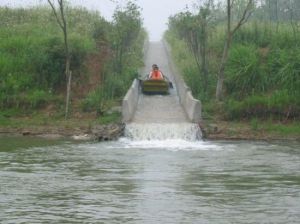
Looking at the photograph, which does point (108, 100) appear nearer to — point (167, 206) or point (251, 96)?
point (251, 96)

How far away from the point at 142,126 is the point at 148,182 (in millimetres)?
10562

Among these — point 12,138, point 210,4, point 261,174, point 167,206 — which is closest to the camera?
point 167,206

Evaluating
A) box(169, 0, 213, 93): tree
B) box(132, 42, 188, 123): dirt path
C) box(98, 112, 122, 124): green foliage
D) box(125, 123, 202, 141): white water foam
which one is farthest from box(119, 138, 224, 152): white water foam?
box(169, 0, 213, 93): tree

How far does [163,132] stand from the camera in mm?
29031

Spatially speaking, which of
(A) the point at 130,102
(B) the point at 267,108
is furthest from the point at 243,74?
(A) the point at 130,102

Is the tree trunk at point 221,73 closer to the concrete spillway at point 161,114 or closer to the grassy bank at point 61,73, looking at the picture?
the concrete spillway at point 161,114

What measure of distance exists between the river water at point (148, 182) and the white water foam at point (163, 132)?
1055 millimetres

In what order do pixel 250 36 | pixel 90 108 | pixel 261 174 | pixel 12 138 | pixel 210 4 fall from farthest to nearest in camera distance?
pixel 250 36
pixel 210 4
pixel 90 108
pixel 12 138
pixel 261 174

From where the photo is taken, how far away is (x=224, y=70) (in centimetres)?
3653

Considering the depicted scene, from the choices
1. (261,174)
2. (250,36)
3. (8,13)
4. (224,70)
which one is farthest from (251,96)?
(8,13)

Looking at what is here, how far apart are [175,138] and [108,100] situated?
682cm

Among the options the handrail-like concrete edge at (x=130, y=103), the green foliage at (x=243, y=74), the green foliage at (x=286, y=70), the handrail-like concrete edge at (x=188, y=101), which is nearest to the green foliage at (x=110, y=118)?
the handrail-like concrete edge at (x=130, y=103)

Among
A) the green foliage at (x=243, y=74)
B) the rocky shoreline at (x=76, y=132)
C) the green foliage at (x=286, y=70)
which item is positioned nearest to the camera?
the rocky shoreline at (x=76, y=132)

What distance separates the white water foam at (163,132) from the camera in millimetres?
29016
